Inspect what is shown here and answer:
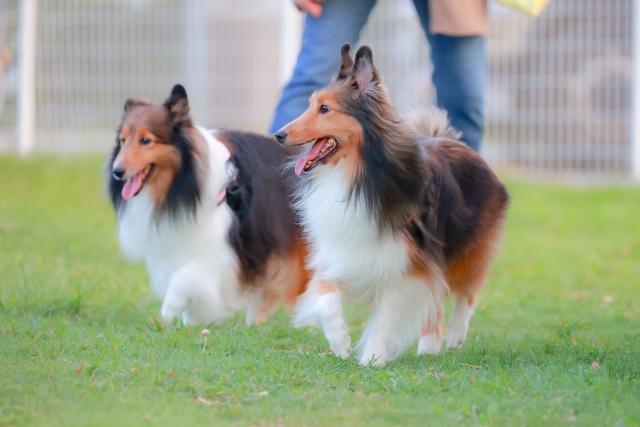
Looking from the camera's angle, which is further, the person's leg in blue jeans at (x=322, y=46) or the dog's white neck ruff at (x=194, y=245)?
the person's leg in blue jeans at (x=322, y=46)

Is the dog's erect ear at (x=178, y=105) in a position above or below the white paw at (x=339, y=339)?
above

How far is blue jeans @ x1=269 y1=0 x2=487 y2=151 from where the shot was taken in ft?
15.9

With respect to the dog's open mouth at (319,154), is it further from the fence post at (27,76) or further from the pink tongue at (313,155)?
the fence post at (27,76)

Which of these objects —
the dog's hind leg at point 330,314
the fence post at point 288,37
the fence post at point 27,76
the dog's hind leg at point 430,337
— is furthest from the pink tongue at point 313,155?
the fence post at point 27,76

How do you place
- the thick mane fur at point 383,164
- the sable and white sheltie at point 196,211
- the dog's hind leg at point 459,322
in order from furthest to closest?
the sable and white sheltie at point 196,211 < the dog's hind leg at point 459,322 < the thick mane fur at point 383,164

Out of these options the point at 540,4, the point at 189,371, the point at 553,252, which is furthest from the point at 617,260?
the point at 189,371

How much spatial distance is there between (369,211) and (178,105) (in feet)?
5.21

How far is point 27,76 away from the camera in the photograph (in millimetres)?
11070

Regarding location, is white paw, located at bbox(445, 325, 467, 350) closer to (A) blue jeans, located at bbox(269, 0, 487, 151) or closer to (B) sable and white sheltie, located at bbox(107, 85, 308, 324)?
(B) sable and white sheltie, located at bbox(107, 85, 308, 324)

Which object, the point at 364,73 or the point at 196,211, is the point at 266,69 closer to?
the point at 196,211

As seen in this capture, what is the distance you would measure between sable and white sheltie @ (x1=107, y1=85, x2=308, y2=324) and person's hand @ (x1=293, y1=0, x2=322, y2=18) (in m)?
0.85

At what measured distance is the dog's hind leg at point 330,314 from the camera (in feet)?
11.9

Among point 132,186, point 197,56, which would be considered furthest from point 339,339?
point 197,56

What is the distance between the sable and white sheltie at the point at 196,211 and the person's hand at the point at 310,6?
850 mm
